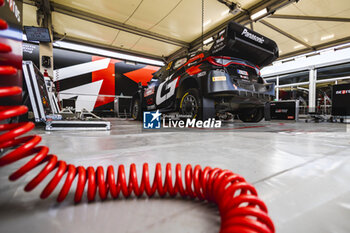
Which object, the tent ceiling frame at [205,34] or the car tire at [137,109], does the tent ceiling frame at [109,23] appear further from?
the car tire at [137,109]

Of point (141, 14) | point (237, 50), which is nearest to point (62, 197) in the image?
point (237, 50)

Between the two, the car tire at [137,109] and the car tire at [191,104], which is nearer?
the car tire at [191,104]

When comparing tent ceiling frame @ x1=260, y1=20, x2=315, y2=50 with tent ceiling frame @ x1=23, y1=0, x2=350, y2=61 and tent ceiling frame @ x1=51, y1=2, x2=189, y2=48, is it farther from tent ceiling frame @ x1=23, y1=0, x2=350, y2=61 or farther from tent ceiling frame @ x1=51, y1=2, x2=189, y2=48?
tent ceiling frame @ x1=51, y1=2, x2=189, y2=48

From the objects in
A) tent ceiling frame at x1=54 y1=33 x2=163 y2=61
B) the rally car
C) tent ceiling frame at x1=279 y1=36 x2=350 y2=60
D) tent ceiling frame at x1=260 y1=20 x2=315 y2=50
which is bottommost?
the rally car

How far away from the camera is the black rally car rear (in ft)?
9.52

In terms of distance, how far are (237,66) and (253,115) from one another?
2195 mm

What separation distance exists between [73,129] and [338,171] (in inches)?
118

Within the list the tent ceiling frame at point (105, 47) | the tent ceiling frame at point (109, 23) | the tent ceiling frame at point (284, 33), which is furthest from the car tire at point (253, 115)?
the tent ceiling frame at point (105, 47)

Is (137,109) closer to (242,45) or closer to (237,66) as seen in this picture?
(237,66)

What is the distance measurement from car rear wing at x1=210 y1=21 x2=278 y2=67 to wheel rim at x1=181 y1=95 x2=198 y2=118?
0.97 meters

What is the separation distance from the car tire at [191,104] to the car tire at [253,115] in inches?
81.0

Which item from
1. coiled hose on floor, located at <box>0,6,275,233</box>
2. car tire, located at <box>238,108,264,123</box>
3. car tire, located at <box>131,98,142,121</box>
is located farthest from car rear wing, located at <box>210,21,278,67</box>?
car tire, located at <box>131,98,142,121</box>

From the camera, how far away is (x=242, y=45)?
121 inches

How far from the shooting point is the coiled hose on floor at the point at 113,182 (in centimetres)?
37
